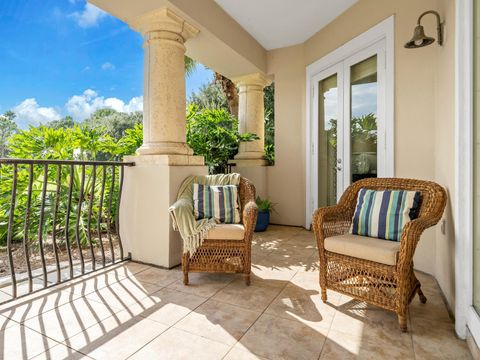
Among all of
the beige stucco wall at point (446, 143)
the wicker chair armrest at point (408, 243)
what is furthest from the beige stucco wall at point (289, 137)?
the wicker chair armrest at point (408, 243)

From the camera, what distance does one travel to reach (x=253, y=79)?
4773 mm

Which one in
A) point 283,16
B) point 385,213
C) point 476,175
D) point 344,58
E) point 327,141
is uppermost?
point 283,16

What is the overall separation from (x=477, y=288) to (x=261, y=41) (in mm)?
4084

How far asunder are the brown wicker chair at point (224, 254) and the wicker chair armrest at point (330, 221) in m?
0.50

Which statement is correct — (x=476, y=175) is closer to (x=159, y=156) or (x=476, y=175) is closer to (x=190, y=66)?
(x=159, y=156)

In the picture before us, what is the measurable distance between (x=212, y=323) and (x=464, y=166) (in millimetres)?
1673

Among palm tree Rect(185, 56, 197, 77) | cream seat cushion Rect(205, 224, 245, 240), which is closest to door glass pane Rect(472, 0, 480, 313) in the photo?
cream seat cushion Rect(205, 224, 245, 240)

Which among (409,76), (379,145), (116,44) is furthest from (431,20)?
(116,44)

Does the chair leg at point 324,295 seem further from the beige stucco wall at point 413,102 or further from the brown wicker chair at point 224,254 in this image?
the beige stucco wall at point 413,102

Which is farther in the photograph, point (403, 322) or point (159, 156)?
point (159, 156)

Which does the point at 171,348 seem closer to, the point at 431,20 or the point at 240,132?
the point at 431,20

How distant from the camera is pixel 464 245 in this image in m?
1.54

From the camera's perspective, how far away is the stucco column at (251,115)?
4812 millimetres

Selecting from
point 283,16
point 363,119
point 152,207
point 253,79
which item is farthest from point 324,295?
point 253,79
